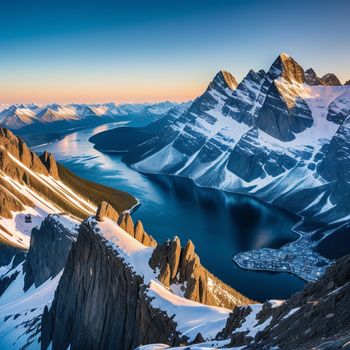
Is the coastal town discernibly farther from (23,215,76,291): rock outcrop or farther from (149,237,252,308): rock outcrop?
(149,237,252,308): rock outcrop

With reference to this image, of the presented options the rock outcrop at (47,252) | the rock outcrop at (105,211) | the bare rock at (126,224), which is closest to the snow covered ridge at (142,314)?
the rock outcrop at (105,211)

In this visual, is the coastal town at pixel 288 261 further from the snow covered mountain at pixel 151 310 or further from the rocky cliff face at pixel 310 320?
the rocky cliff face at pixel 310 320

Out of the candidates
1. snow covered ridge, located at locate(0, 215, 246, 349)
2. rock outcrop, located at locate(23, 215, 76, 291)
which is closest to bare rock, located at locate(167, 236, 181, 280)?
snow covered ridge, located at locate(0, 215, 246, 349)

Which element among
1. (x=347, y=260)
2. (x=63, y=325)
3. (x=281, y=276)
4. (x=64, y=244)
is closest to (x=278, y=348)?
(x=347, y=260)

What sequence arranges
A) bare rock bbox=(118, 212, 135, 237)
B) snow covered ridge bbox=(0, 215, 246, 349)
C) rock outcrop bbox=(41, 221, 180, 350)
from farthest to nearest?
bare rock bbox=(118, 212, 135, 237)
rock outcrop bbox=(41, 221, 180, 350)
snow covered ridge bbox=(0, 215, 246, 349)

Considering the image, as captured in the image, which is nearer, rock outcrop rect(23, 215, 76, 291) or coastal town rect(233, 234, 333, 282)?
rock outcrop rect(23, 215, 76, 291)

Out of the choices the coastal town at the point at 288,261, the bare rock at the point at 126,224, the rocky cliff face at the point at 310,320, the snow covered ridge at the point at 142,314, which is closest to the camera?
the rocky cliff face at the point at 310,320

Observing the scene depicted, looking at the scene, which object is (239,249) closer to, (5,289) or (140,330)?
(5,289)
